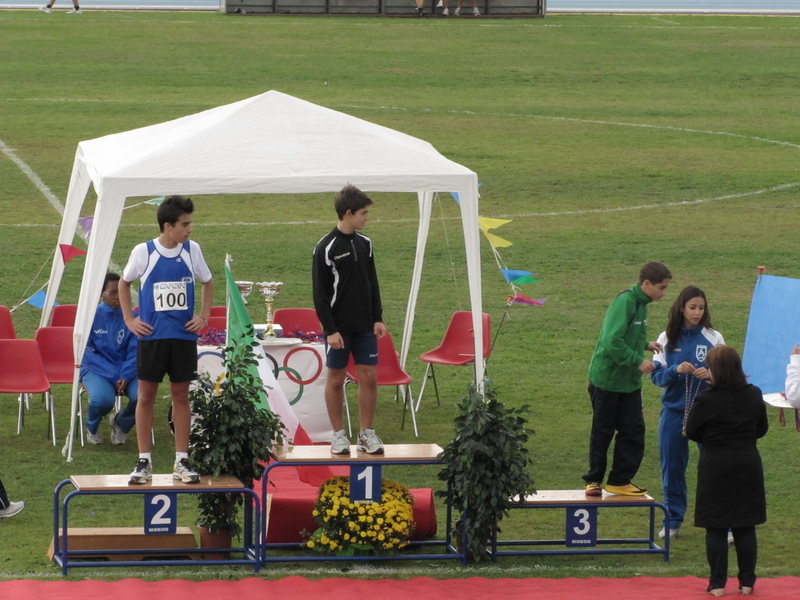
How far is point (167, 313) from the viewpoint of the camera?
822 cm

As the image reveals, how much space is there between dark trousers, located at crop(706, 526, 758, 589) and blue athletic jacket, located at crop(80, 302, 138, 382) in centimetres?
541

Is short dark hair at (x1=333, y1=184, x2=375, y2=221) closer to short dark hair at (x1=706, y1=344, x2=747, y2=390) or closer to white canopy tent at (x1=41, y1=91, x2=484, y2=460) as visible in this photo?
white canopy tent at (x1=41, y1=91, x2=484, y2=460)

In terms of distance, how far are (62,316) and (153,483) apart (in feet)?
15.8

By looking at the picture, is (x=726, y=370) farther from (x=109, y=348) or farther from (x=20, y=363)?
(x=20, y=363)

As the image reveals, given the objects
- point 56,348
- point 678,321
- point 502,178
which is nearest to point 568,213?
point 502,178

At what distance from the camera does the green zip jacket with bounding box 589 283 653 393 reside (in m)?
8.36

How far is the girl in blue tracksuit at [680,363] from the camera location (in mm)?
8484

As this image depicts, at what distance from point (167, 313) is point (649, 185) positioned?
1738cm

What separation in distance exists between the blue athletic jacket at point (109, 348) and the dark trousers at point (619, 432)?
4.34m

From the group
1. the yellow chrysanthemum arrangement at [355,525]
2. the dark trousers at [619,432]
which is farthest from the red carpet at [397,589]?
the dark trousers at [619,432]

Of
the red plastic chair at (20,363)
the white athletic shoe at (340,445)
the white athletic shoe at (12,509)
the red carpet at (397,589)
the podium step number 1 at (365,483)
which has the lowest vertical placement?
the red carpet at (397,589)

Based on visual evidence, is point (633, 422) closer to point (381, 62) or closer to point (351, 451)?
point (351, 451)

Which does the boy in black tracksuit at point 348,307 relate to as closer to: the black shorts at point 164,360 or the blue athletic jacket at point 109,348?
the black shorts at point 164,360

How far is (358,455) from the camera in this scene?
837 cm
